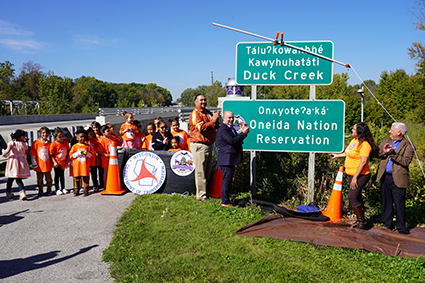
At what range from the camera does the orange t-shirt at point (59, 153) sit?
7.41 metres

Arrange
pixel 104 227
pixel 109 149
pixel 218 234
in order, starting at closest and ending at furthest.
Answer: pixel 218 234
pixel 104 227
pixel 109 149

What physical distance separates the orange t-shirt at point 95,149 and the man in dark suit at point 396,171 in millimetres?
5822

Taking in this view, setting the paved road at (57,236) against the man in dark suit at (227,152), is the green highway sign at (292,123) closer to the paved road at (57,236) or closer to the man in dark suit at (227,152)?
the man in dark suit at (227,152)

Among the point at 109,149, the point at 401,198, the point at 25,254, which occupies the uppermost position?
the point at 109,149

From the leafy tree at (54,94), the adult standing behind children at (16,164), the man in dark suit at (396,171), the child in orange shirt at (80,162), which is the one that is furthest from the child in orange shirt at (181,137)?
the leafy tree at (54,94)

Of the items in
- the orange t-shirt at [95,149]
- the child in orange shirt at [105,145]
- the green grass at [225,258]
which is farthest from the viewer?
the child in orange shirt at [105,145]

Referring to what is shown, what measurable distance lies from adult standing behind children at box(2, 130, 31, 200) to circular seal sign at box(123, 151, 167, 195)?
209 cm

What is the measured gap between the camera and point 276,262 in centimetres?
411

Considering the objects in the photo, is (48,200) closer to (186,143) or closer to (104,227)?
(104,227)

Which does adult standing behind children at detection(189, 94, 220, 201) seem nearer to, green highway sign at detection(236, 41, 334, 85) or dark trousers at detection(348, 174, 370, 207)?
green highway sign at detection(236, 41, 334, 85)

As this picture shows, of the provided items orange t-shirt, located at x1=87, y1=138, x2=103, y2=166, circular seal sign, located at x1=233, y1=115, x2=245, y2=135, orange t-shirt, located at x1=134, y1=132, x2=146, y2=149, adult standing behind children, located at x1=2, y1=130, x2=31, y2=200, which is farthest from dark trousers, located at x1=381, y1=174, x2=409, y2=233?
adult standing behind children, located at x1=2, y1=130, x2=31, y2=200

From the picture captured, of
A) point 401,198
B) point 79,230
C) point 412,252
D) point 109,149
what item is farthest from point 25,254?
point 401,198

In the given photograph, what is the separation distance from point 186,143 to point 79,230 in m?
3.64

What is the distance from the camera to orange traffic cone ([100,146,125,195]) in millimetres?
7312
